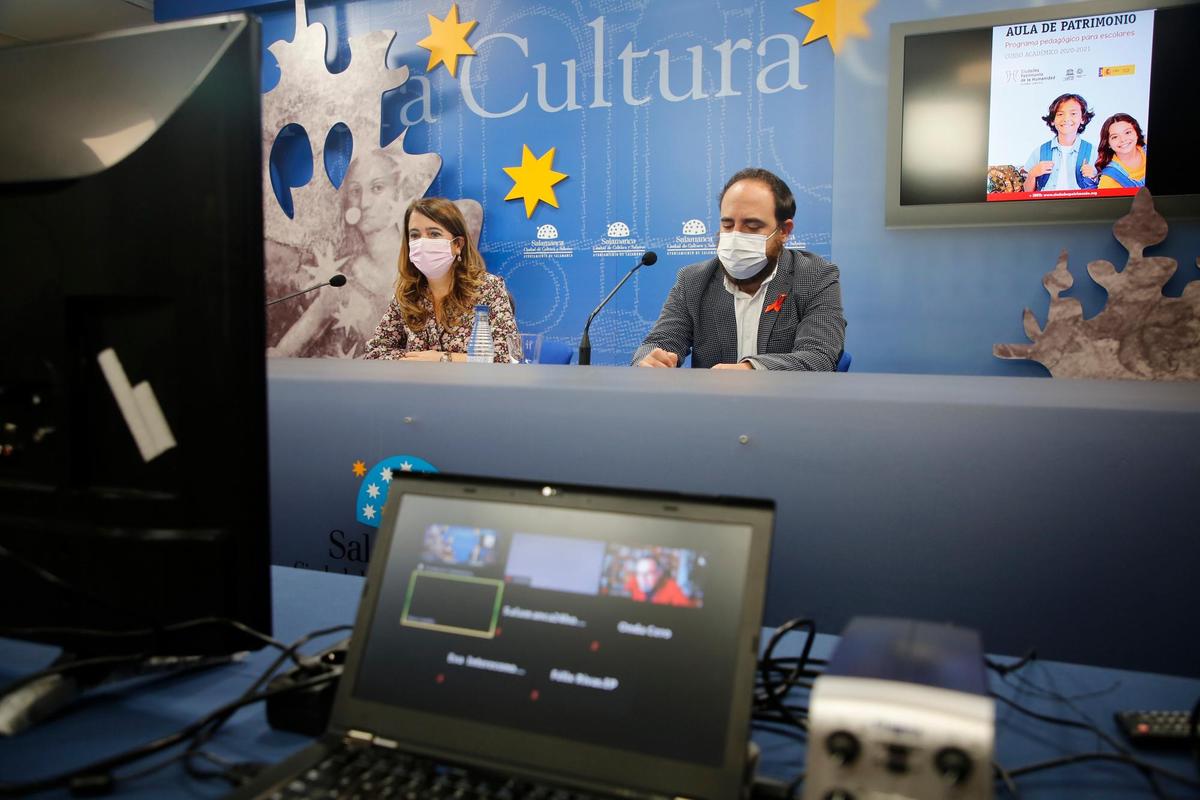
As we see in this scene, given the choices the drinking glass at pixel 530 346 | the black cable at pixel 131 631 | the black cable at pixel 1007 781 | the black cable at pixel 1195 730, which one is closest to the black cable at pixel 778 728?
the black cable at pixel 1007 781

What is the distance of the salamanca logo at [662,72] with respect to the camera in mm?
3148

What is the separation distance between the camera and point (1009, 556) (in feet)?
2.38

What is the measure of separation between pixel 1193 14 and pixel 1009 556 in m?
2.76

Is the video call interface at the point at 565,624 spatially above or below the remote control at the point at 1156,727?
above

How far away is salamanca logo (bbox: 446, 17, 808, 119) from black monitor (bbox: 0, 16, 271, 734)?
288 cm

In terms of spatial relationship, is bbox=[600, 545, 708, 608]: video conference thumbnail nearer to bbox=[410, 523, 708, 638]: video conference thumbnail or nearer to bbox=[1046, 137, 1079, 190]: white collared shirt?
bbox=[410, 523, 708, 638]: video conference thumbnail

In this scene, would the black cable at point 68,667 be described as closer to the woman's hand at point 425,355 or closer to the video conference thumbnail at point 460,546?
the video conference thumbnail at point 460,546

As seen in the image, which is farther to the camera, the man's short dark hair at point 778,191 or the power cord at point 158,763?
the man's short dark hair at point 778,191

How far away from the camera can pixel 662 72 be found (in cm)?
331

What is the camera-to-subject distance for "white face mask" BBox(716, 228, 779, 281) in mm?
2734

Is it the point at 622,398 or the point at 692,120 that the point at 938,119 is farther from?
the point at 622,398

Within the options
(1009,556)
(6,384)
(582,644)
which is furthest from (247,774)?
(1009,556)

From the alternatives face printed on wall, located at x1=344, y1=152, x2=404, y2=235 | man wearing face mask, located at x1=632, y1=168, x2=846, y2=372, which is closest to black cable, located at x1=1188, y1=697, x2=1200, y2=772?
man wearing face mask, located at x1=632, y1=168, x2=846, y2=372

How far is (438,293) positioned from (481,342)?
1.68ft
